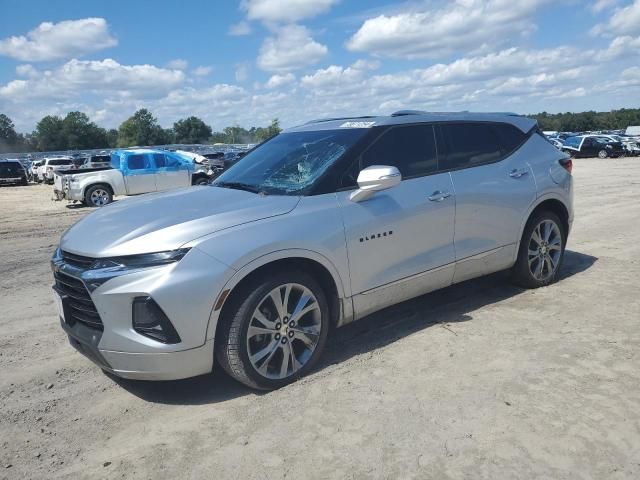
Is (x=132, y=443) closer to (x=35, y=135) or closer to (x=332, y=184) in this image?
(x=332, y=184)

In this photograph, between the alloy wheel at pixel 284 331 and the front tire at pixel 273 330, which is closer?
the front tire at pixel 273 330

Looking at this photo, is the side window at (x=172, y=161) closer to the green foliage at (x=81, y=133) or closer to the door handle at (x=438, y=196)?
the door handle at (x=438, y=196)

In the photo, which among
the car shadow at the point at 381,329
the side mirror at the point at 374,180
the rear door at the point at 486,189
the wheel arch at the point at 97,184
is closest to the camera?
the car shadow at the point at 381,329

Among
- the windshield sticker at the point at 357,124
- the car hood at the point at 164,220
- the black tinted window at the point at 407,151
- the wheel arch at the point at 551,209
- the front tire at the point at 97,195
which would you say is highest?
the windshield sticker at the point at 357,124

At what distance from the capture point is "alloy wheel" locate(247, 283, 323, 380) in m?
3.43

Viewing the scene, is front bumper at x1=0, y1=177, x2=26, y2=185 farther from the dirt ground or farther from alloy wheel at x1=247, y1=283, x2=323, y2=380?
alloy wheel at x1=247, y1=283, x2=323, y2=380

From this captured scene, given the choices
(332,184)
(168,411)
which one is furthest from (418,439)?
(332,184)

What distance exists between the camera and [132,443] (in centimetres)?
302

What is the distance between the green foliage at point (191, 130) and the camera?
114m

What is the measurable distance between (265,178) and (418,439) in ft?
7.43

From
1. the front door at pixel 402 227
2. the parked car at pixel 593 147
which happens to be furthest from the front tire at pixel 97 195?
the parked car at pixel 593 147

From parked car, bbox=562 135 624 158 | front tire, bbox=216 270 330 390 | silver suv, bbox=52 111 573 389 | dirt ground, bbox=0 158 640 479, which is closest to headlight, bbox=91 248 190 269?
silver suv, bbox=52 111 573 389

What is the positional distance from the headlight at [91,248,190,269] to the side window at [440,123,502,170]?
95.4 inches

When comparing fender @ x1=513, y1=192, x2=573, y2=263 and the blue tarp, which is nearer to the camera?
fender @ x1=513, y1=192, x2=573, y2=263
